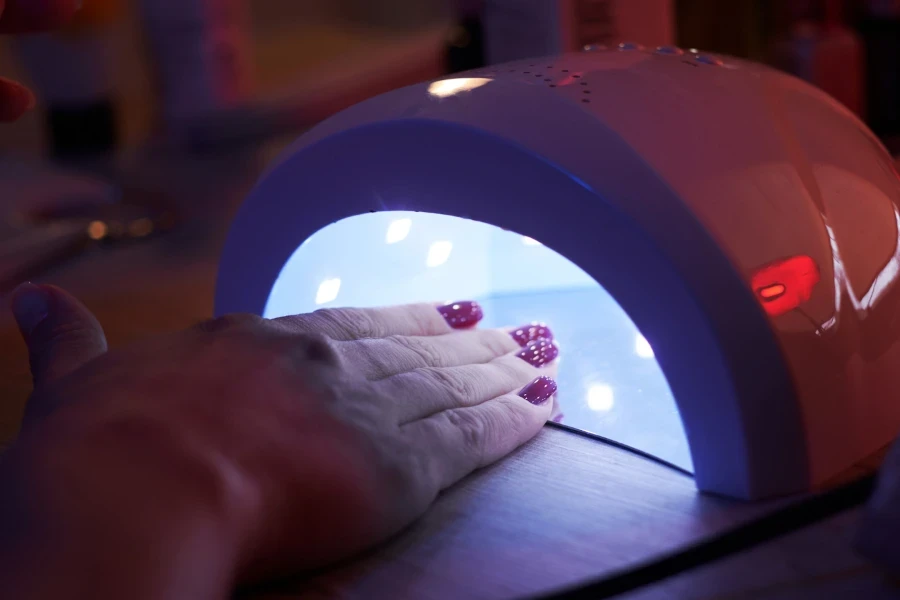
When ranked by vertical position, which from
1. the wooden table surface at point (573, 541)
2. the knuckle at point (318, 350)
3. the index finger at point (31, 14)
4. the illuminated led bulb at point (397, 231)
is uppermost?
the index finger at point (31, 14)

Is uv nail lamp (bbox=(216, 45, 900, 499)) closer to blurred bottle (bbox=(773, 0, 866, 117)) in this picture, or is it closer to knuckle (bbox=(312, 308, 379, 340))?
knuckle (bbox=(312, 308, 379, 340))

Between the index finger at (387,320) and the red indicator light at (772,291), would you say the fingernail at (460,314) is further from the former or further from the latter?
the red indicator light at (772,291)

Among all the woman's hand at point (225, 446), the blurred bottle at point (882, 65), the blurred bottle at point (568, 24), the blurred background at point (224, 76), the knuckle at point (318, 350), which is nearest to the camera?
the woman's hand at point (225, 446)

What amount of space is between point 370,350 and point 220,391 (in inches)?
4.2

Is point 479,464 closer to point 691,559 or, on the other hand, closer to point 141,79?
point 691,559

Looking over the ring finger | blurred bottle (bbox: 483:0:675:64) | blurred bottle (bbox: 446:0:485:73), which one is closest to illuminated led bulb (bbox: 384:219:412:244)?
the ring finger

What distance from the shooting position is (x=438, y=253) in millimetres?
613

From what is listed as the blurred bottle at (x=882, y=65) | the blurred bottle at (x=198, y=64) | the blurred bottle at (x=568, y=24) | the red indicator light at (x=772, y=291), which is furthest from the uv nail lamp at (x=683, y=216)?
the blurred bottle at (x=198, y=64)

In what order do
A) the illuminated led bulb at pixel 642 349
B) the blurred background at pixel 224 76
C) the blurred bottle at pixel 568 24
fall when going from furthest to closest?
the blurred background at pixel 224 76 < the blurred bottle at pixel 568 24 < the illuminated led bulb at pixel 642 349

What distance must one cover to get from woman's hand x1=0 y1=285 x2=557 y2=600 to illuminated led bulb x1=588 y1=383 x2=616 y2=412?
0.11 feet

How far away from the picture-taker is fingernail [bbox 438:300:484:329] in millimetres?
583

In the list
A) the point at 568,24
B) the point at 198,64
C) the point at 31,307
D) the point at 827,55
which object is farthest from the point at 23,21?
the point at 198,64

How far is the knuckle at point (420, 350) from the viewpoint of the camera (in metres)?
0.51

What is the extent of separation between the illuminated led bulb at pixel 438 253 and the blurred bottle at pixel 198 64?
1149 mm
